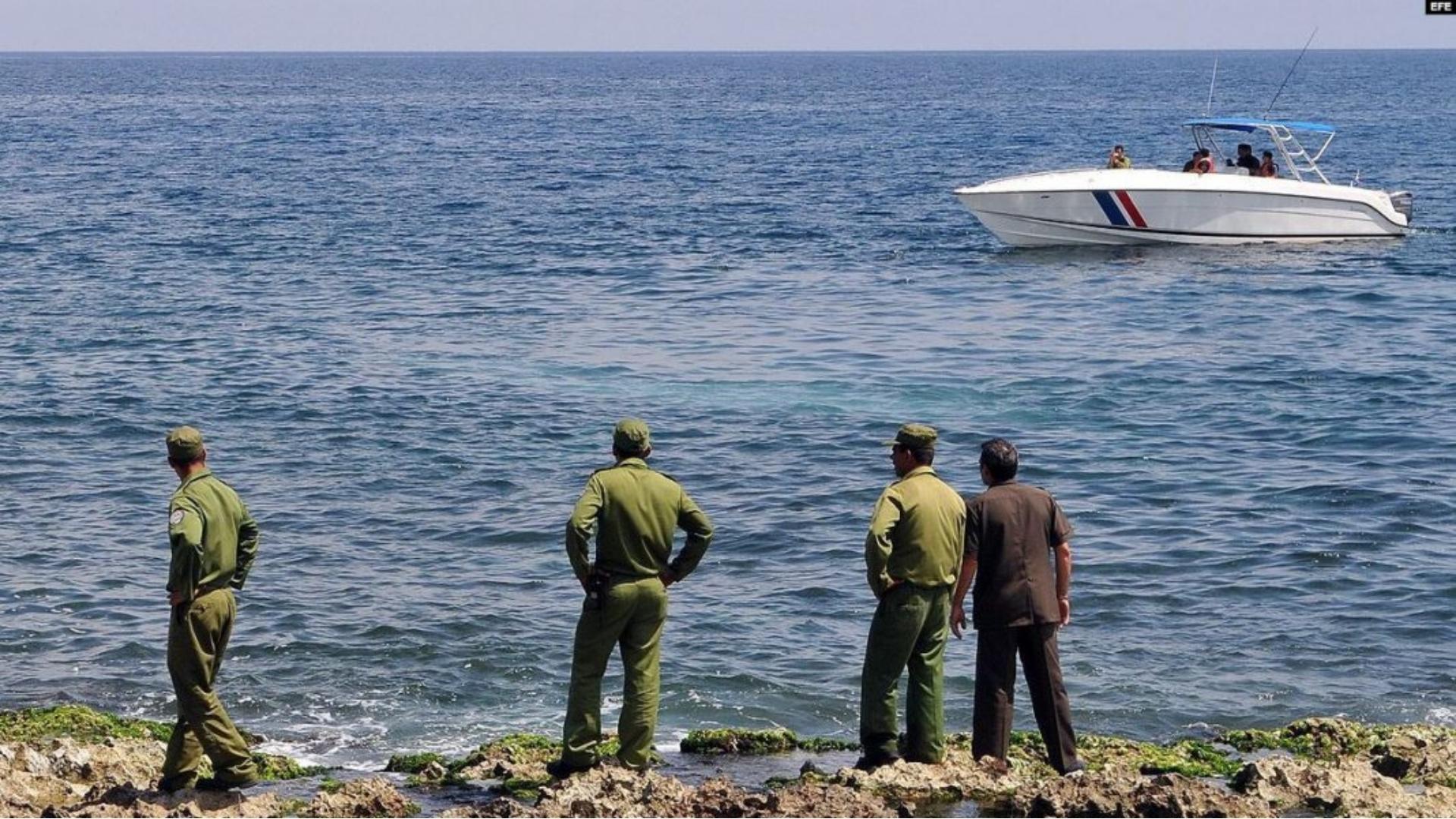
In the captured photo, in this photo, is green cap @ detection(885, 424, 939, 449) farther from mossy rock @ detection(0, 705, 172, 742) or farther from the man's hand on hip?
mossy rock @ detection(0, 705, 172, 742)

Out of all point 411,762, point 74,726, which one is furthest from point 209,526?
point 74,726

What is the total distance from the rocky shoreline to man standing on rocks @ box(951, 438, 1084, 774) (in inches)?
10.9

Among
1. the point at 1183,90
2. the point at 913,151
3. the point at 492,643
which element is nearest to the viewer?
the point at 492,643

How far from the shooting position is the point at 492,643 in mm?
14117

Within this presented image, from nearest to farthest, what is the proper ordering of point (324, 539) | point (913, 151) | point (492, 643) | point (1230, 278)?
point (492, 643) < point (324, 539) < point (1230, 278) < point (913, 151)

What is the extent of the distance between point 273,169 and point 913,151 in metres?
23.7

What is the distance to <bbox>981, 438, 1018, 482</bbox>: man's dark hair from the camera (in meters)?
9.55

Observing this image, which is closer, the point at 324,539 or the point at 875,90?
the point at 324,539

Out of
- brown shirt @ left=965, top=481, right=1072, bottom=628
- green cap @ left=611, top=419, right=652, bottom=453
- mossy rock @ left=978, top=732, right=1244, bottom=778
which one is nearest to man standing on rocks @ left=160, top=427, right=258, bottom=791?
green cap @ left=611, top=419, right=652, bottom=453

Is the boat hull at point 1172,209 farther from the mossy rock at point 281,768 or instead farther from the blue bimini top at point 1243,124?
the mossy rock at point 281,768

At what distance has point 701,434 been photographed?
21453 mm

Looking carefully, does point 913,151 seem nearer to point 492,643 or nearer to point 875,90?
point 492,643

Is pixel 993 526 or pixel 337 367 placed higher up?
pixel 993 526

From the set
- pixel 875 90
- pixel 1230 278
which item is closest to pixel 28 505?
pixel 1230 278
